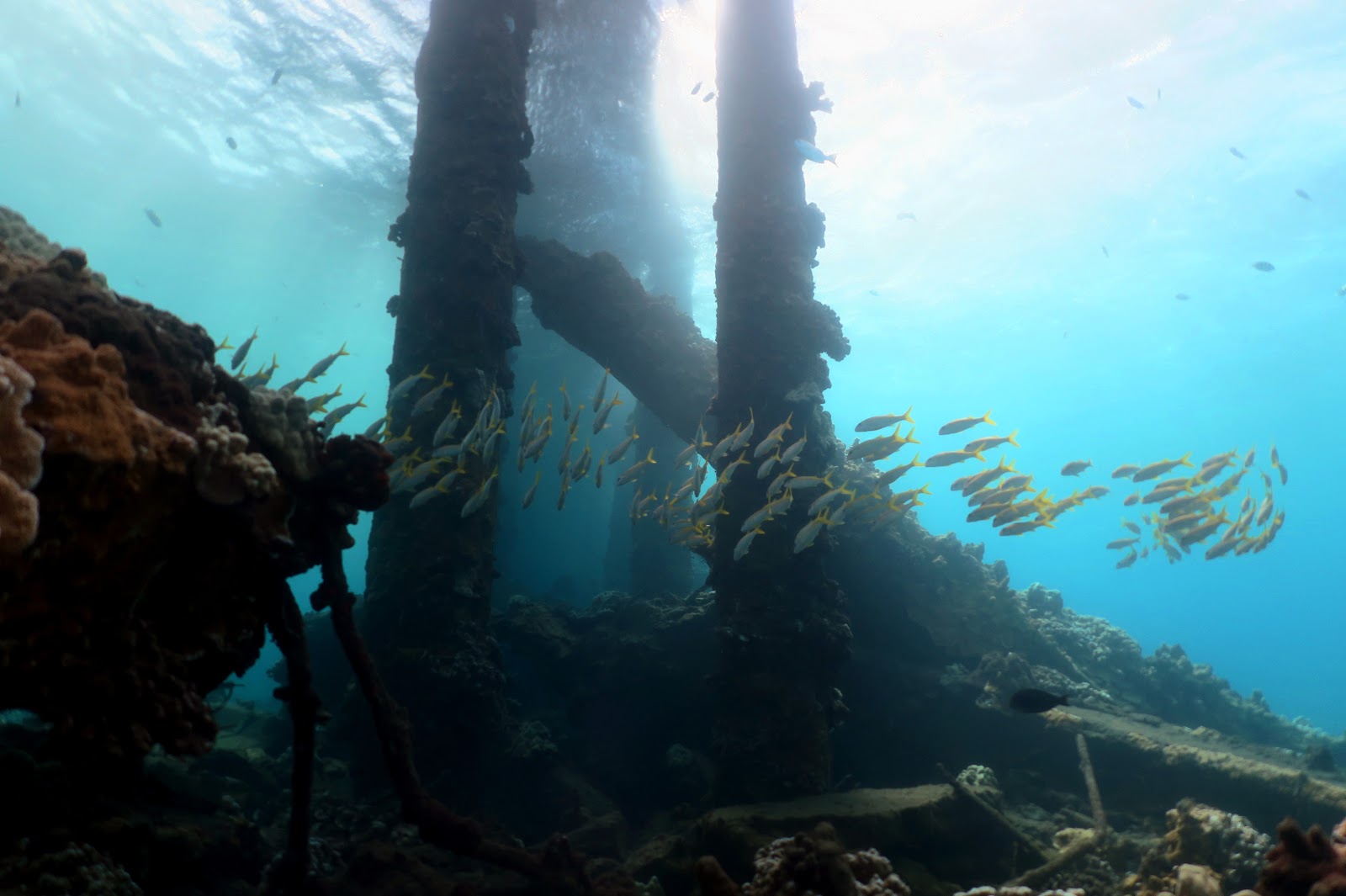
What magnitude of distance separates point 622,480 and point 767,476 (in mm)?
1910

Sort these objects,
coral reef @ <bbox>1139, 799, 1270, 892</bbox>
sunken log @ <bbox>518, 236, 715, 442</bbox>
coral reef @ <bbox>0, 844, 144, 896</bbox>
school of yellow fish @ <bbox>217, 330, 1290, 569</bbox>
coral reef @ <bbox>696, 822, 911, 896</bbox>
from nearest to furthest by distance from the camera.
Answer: coral reef @ <bbox>0, 844, 144, 896</bbox>
coral reef @ <bbox>696, 822, 911, 896</bbox>
coral reef @ <bbox>1139, 799, 1270, 892</bbox>
school of yellow fish @ <bbox>217, 330, 1290, 569</bbox>
sunken log @ <bbox>518, 236, 715, 442</bbox>

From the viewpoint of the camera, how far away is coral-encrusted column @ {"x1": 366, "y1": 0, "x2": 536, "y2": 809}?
8.09 metres

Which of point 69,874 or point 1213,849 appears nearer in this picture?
point 69,874

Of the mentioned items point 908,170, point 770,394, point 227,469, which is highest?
point 908,170

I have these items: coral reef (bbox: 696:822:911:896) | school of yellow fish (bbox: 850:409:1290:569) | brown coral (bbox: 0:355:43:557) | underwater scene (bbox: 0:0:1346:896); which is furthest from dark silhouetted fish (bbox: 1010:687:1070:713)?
brown coral (bbox: 0:355:43:557)

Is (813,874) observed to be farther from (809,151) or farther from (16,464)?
(809,151)

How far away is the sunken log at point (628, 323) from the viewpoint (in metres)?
12.5

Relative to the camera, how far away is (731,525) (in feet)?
27.8

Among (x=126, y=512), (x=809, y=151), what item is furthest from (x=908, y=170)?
(x=126, y=512)

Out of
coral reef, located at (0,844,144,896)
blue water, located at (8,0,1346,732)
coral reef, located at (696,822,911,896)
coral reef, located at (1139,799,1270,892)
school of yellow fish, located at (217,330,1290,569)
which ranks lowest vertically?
coral reef, located at (0,844,144,896)

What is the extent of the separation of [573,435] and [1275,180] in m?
30.1

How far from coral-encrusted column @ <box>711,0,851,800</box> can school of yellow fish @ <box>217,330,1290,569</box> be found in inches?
11.3

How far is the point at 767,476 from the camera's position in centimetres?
840

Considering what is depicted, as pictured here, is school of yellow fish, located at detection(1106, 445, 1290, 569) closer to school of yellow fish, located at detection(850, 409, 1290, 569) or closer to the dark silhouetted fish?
school of yellow fish, located at detection(850, 409, 1290, 569)
